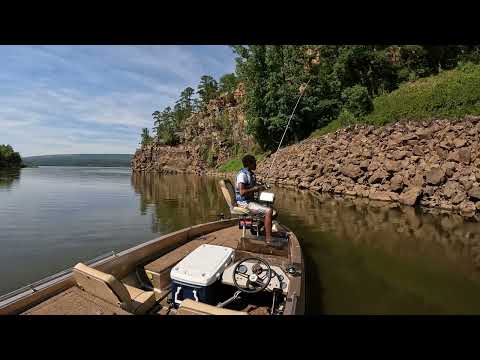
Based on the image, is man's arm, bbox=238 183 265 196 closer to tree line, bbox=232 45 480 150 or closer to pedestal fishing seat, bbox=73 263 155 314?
pedestal fishing seat, bbox=73 263 155 314

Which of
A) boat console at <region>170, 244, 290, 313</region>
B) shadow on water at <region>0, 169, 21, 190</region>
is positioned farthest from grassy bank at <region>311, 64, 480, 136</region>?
shadow on water at <region>0, 169, 21, 190</region>

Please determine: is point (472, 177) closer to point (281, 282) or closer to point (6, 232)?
point (281, 282)

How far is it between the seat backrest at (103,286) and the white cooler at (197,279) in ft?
2.66

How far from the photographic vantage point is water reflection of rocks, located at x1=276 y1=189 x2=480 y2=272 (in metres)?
10.3

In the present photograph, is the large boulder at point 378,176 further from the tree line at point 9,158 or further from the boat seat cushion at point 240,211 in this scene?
the tree line at point 9,158

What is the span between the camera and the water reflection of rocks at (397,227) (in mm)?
10328

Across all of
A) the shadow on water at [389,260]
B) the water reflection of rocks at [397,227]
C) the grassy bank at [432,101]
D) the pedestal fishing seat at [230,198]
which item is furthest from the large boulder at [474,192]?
the pedestal fishing seat at [230,198]

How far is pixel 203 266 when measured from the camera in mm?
5102

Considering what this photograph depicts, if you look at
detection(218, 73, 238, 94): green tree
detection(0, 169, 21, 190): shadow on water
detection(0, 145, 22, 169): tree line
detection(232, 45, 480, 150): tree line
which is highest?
detection(218, 73, 238, 94): green tree

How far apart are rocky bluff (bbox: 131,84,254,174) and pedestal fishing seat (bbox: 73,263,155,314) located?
51.2 m

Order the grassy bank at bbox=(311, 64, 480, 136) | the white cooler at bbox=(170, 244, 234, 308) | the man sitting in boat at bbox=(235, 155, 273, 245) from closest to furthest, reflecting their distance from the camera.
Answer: the white cooler at bbox=(170, 244, 234, 308)
the man sitting in boat at bbox=(235, 155, 273, 245)
the grassy bank at bbox=(311, 64, 480, 136)

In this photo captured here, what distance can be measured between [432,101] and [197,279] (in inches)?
1127

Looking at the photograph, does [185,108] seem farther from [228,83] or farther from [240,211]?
[240,211]
